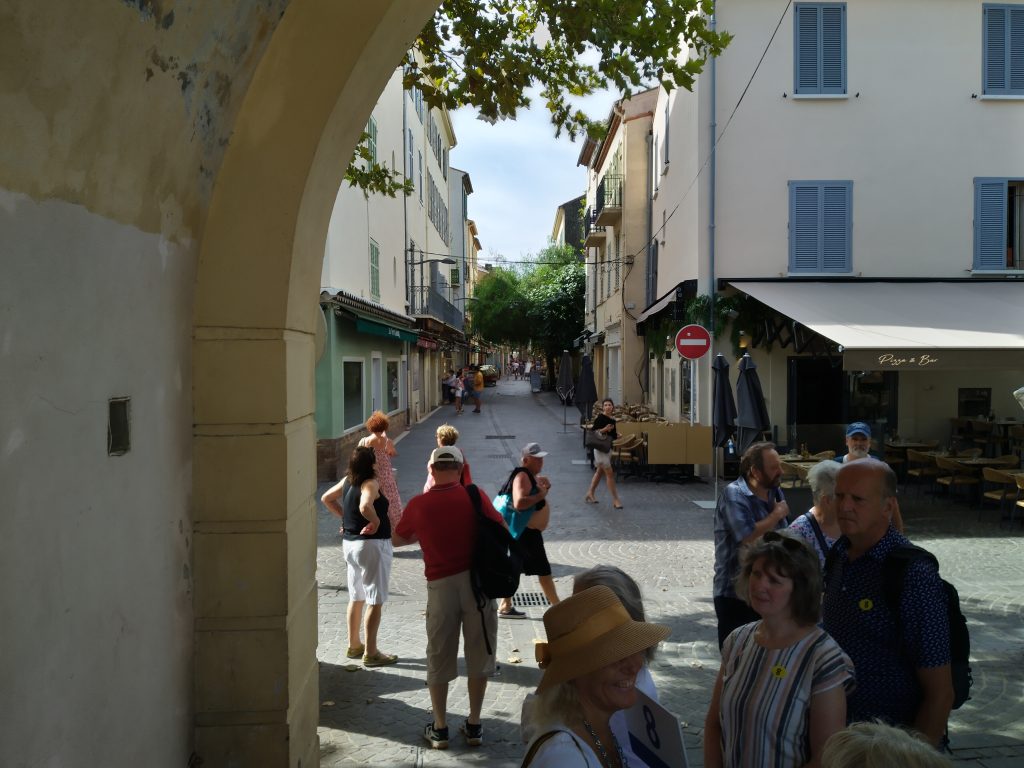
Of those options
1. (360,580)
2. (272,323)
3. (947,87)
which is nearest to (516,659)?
(360,580)

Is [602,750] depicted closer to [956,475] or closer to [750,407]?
[750,407]

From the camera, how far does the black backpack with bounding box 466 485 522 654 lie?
4707mm

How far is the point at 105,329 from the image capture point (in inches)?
104

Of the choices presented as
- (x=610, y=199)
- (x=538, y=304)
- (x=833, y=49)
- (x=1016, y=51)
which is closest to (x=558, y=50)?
(x=833, y=49)

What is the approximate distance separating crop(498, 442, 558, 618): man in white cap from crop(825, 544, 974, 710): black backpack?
363 cm

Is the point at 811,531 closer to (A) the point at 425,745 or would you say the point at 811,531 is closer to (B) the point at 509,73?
(A) the point at 425,745

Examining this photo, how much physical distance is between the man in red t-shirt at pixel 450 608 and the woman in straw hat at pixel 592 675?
2.50 m

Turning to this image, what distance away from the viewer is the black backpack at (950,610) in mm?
2793

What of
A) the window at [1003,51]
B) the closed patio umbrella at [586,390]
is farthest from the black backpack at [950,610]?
the closed patio umbrella at [586,390]

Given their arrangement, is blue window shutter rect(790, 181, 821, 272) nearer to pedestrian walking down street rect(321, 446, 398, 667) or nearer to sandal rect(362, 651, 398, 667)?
pedestrian walking down street rect(321, 446, 398, 667)

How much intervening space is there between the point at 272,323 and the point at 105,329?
1000 millimetres

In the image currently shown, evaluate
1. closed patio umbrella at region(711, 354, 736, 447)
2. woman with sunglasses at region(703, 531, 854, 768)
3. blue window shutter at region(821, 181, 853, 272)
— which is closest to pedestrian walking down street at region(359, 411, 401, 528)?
woman with sunglasses at region(703, 531, 854, 768)

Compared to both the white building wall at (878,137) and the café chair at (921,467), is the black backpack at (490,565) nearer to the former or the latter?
the café chair at (921,467)

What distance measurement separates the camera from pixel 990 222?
50.9 feet
